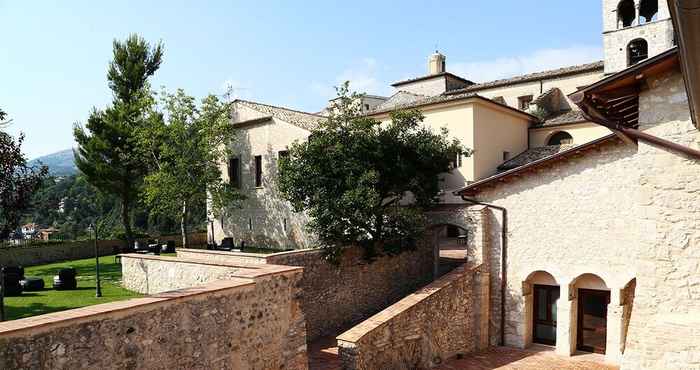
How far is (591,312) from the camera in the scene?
1359cm

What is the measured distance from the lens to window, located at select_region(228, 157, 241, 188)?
2281 centimetres

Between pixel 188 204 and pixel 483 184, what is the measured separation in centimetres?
1364

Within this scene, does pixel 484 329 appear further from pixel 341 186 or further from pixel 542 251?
pixel 341 186

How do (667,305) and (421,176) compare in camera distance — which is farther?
(421,176)

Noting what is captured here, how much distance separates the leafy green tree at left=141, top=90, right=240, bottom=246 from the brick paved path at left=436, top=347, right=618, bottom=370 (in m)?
12.6

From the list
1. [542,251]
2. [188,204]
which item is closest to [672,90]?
[542,251]

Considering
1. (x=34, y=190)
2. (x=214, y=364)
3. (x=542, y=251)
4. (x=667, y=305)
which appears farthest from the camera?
(x=542, y=251)

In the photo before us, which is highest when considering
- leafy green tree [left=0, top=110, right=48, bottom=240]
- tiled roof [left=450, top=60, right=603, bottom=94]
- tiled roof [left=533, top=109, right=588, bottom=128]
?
tiled roof [left=450, top=60, right=603, bottom=94]

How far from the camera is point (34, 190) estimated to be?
1089 cm

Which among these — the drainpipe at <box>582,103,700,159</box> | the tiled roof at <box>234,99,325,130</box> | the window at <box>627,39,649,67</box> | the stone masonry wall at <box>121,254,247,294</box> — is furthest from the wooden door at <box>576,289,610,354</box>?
the window at <box>627,39,649,67</box>

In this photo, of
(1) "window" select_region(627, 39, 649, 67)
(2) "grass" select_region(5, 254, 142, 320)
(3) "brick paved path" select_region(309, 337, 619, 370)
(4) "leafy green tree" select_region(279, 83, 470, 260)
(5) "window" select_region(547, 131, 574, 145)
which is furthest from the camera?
(1) "window" select_region(627, 39, 649, 67)

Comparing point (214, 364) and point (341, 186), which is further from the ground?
point (341, 186)

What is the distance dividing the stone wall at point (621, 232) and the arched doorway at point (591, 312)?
0.32 m

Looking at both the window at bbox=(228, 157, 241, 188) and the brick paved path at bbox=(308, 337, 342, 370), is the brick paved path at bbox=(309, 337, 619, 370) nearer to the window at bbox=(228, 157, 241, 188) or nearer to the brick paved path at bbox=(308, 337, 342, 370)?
the brick paved path at bbox=(308, 337, 342, 370)
